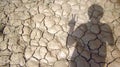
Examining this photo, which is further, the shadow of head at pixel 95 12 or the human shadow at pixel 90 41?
the shadow of head at pixel 95 12

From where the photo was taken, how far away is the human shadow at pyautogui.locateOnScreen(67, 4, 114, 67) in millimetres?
3588

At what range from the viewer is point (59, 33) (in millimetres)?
3934

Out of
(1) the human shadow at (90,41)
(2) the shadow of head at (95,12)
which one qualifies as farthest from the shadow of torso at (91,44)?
(2) the shadow of head at (95,12)

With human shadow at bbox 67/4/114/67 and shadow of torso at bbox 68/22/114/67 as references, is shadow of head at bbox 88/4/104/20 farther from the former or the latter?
shadow of torso at bbox 68/22/114/67

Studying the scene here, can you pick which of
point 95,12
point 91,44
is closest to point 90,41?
point 91,44

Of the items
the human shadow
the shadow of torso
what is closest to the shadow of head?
the human shadow

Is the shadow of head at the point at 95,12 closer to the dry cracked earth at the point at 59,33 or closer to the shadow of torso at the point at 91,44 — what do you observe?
the dry cracked earth at the point at 59,33

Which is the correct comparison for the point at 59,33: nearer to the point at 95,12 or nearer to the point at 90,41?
the point at 90,41

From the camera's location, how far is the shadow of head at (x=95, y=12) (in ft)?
13.7

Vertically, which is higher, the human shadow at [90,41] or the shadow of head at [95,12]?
the shadow of head at [95,12]

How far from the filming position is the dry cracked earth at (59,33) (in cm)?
361

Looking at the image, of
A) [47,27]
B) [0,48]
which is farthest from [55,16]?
[0,48]

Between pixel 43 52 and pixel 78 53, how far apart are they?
2.24ft

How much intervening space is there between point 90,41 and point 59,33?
0.66 metres
